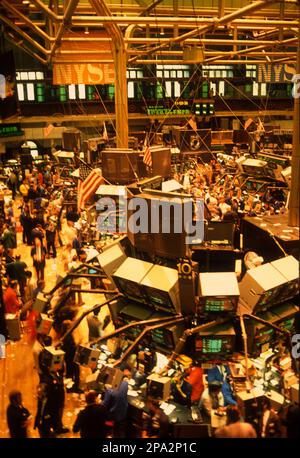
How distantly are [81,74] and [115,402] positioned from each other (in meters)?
14.4

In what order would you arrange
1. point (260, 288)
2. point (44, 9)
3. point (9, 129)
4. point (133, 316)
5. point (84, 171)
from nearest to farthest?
point (260, 288)
point (133, 316)
point (44, 9)
point (84, 171)
point (9, 129)

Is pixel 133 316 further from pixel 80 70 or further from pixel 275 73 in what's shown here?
pixel 275 73

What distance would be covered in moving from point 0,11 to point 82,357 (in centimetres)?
1071

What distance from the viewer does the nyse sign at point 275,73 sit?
23.4 metres

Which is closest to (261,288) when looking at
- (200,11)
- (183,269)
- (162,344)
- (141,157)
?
(183,269)

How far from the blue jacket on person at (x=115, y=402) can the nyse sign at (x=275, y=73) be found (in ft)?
64.0

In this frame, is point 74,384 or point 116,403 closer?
point 116,403

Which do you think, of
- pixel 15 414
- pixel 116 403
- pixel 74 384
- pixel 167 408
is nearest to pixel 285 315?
pixel 167 408

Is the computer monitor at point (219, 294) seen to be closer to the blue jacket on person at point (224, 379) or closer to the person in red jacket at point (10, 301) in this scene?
the blue jacket on person at point (224, 379)

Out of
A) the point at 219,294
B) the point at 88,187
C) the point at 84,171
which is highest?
the point at 84,171

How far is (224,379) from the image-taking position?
24.5 ft

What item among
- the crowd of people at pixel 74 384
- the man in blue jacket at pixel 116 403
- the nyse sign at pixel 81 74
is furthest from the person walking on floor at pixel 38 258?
the nyse sign at pixel 81 74

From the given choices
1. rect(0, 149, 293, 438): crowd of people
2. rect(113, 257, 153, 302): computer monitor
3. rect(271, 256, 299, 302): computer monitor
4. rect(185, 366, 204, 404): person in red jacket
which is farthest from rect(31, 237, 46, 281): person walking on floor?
rect(271, 256, 299, 302): computer monitor
